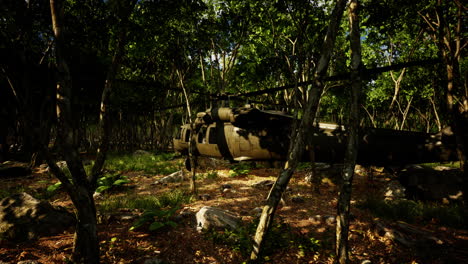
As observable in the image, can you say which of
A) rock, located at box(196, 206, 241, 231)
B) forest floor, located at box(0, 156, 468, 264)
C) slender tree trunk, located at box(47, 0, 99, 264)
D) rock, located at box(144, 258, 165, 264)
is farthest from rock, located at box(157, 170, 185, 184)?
slender tree trunk, located at box(47, 0, 99, 264)

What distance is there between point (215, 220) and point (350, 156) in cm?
339

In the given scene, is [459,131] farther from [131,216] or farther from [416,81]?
[416,81]

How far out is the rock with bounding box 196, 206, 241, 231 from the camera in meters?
4.95

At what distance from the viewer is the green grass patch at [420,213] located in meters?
5.26

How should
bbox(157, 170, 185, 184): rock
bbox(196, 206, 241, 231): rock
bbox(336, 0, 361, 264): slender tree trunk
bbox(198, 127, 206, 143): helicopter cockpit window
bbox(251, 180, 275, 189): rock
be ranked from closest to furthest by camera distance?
bbox(336, 0, 361, 264): slender tree trunk, bbox(196, 206, 241, 231): rock, bbox(198, 127, 206, 143): helicopter cockpit window, bbox(251, 180, 275, 189): rock, bbox(157, 170, 185, 184): rock

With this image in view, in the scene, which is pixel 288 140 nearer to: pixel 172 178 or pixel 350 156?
pixel 350 156

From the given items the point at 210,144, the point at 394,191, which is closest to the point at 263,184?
the point at 210,144

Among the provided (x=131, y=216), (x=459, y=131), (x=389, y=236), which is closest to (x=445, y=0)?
(x=459, y=131)

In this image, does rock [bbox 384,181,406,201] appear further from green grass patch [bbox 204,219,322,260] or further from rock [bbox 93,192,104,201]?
rock [bbox 93,192,104,201]

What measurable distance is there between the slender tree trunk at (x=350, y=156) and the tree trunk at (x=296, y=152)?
0.47 m

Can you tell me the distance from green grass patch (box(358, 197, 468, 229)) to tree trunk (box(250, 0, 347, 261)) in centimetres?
443

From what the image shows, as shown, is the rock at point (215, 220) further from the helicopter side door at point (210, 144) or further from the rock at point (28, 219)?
the rock at point (28, 219)

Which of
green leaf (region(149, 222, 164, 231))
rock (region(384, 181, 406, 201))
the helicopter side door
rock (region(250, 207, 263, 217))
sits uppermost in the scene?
the helicopter side door

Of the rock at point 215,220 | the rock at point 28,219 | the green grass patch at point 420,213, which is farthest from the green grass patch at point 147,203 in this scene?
the green grass patch at point 420,213
